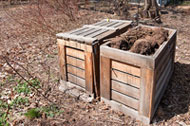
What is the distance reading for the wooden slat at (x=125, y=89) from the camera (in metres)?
2.86

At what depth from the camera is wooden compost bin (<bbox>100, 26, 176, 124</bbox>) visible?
8.64ft

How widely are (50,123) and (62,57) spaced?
1141 mm

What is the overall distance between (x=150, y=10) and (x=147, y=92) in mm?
6530

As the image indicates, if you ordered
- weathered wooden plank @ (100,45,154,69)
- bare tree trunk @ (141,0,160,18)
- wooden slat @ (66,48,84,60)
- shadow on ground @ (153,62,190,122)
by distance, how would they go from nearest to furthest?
weathered wooden plank @ (100,45,154,69) < shadow on ground @ (153,62,190,122) < wooden slat @ (66,48,84,60) < bare tree trunk @ (141,0,160,18)

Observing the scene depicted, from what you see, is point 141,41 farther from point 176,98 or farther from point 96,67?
point 176,98

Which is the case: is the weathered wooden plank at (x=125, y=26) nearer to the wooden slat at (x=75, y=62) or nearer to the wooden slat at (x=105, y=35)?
the wooden slat at (x=105, y=35)

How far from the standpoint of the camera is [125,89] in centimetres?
296

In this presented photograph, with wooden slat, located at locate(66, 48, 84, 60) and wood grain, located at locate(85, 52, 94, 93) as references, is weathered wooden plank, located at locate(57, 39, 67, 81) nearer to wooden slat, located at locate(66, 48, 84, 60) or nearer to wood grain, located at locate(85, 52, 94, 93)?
wooden slat, located at locate(66, 48, 84, 60)

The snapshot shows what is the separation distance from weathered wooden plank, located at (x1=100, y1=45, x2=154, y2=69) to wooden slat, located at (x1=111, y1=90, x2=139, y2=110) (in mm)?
567

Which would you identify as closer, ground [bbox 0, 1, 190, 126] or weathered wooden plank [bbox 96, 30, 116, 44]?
ground [bbox 0, 1, 190, 126]

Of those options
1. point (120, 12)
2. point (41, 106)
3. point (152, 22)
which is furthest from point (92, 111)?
point (120, 12)

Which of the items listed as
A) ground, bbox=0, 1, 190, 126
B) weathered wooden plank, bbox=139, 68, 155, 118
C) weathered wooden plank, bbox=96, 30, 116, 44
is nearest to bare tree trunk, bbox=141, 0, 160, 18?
ground, bbox=0, 1, 190, 126

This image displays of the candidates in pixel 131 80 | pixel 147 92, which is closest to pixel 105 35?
pixel 131 80

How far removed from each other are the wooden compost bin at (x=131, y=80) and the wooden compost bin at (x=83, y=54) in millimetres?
172
